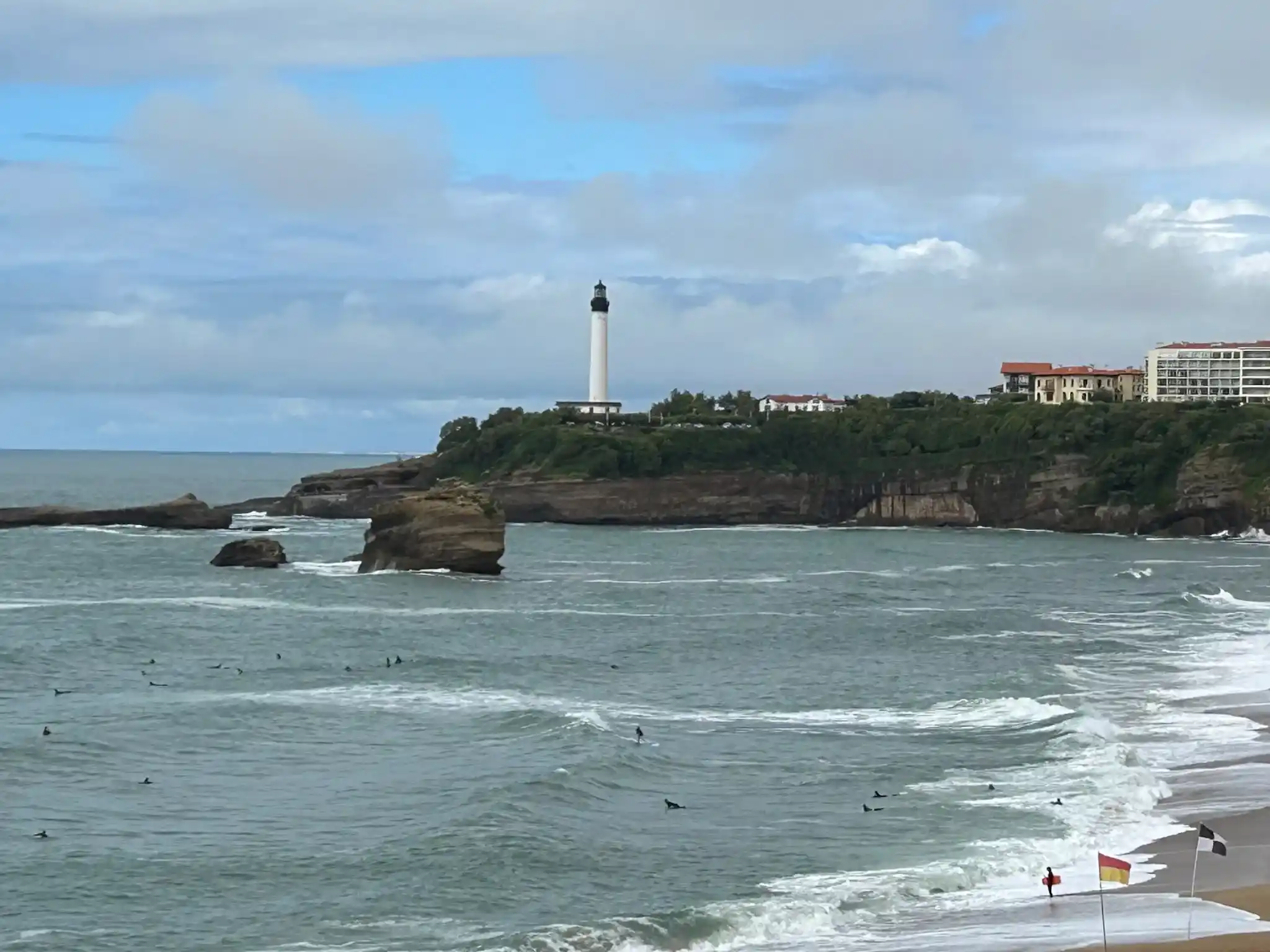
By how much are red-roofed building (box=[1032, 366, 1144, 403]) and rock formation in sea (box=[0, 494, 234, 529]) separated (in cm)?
8250

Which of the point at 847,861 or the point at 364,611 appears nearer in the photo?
the point at 847,861

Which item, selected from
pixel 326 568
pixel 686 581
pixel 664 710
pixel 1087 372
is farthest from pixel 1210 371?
pixel 664 710

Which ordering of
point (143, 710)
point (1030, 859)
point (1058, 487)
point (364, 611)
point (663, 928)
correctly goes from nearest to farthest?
1. point (663, 928)
2. point (1030, 859)
3. point (143, 710)
4. point (364, 611)
5. point (1058, 487)

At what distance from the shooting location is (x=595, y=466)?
120 meters

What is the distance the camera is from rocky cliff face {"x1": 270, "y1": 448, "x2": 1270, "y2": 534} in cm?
11200

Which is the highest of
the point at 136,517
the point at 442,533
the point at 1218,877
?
the point at 442,533

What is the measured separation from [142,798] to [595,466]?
93.4 meters

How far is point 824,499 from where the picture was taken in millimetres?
124188

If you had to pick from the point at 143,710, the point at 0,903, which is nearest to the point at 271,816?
the point at 0,903

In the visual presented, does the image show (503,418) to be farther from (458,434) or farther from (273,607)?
(273,607)

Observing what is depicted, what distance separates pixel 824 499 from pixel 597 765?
3789 inches

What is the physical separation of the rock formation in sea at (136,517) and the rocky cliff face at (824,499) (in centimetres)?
1634

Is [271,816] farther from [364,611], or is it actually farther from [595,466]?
[595,466]

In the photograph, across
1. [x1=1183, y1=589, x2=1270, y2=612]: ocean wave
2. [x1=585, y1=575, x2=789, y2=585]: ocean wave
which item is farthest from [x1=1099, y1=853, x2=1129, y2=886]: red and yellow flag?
[x1=585, y1=575, x2=789, y2=585]: ocean wave
